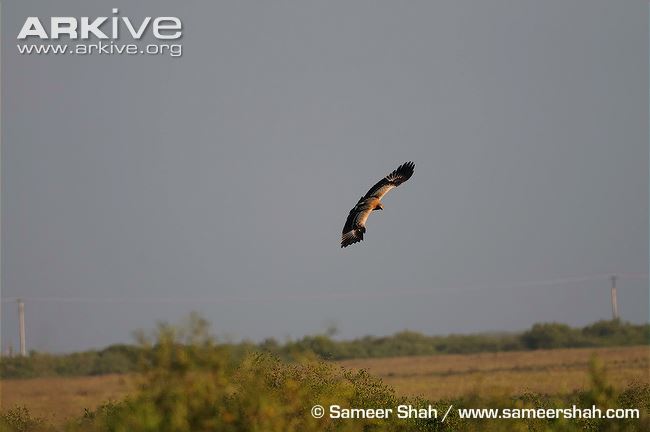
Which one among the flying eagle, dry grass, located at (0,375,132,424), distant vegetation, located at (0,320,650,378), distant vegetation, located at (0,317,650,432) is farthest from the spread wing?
distant vegetation, located at (0,320,650,378)

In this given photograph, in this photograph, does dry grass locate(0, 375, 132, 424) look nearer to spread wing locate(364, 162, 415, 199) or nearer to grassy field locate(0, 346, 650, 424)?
grassy field locate(0, 346, 650, 424)

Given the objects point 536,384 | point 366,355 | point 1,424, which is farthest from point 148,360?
point 366,355

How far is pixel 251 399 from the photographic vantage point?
1227 centimetres

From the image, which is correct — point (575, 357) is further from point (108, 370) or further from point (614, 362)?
point (108, 370)

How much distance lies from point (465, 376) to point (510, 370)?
1.84m

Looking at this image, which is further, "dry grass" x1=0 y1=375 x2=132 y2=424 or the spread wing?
"dry grass" x1=0 y1=375 x2=132 y2=424

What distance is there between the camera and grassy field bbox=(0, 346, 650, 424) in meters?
28.9

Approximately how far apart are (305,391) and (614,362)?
27.4 metres

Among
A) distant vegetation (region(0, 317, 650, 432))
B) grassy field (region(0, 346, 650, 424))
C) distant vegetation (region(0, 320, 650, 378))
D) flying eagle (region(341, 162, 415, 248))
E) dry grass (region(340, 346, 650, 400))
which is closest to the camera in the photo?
distant vegetation (region(0, 317, 650, 432))

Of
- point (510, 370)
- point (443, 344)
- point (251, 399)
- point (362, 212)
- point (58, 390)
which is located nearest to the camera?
point (251, 399)

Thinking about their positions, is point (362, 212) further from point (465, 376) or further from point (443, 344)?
point (443, 344)

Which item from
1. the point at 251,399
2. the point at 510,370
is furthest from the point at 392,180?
the point at 510,370

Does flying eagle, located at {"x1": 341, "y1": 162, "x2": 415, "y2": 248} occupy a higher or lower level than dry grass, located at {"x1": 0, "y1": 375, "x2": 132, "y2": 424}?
higher

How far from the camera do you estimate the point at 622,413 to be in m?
15.3
